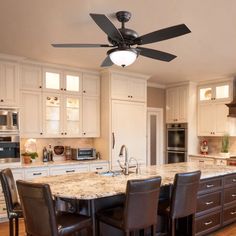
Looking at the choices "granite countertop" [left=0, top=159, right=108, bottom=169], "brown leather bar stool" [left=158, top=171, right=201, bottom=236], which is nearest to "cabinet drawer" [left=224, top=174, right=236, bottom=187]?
"brown leather bar stool" [left=158, top=171, right=201, bottom=236]

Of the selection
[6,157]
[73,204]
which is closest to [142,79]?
[6,157]

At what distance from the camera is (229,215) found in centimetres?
383

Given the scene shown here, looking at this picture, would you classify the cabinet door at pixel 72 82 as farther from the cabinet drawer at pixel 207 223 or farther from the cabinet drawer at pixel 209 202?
the cabinet drawer at pixel 207 223

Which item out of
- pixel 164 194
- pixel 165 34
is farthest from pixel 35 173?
pixel 165 34

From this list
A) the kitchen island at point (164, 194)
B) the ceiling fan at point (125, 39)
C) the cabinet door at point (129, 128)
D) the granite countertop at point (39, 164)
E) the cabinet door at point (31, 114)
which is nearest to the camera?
the ceiling fan at point (125, 39)

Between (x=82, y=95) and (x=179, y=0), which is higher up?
(x=179, y=0)

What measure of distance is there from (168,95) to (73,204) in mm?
5020

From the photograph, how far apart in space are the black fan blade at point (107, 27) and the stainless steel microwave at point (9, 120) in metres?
2.56

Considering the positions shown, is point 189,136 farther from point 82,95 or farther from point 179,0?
point 179,0

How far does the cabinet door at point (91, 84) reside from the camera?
5328 millimetres

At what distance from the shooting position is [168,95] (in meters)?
7.06

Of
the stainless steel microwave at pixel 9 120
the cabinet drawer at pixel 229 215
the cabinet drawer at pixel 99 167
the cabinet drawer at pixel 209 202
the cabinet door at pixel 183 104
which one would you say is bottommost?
the cabinet drawer at pixel 229 215

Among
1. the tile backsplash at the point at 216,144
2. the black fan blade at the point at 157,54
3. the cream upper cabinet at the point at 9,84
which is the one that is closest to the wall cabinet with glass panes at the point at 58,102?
the cream upper cabinet at the point at 9,84

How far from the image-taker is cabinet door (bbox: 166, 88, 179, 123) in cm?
679
